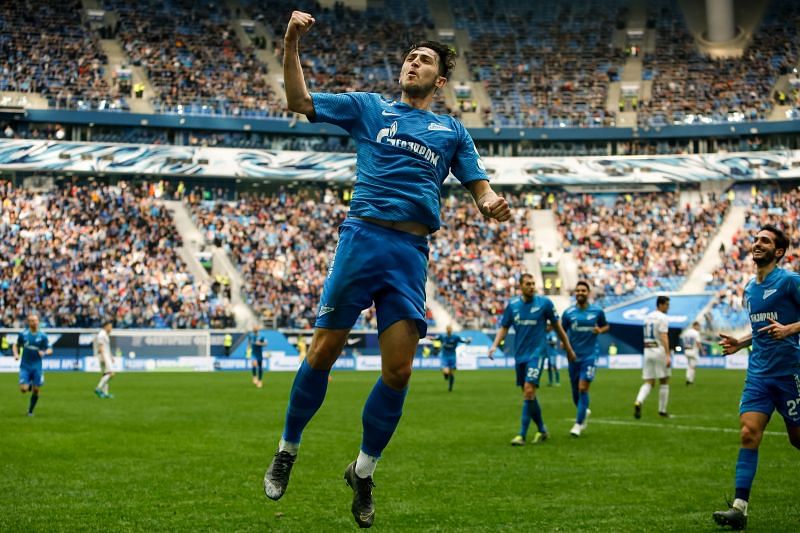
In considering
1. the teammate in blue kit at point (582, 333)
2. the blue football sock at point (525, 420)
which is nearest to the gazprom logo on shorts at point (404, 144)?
the blue football sock at point (525, 420)

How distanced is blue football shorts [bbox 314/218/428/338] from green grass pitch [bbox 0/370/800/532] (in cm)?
333

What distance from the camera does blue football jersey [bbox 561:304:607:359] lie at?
64.0 ft

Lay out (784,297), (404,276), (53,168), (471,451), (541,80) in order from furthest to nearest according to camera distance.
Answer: (541,80) → (53,168) → (471,451) → (784,297) → (404,276)

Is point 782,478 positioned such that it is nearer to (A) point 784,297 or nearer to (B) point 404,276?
(A) point 784,297

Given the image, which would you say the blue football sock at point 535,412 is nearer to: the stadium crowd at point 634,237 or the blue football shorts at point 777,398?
the blue football shorts at point 777,398

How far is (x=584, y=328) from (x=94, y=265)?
130 feet

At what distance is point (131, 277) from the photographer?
5297 centimetres

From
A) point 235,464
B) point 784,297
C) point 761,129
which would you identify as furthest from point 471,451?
point 761,129

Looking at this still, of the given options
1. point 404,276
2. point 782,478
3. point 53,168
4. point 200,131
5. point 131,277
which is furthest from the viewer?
point 200,131

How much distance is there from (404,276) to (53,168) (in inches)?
2254

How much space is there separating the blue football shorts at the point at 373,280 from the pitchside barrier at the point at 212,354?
42.3 meters

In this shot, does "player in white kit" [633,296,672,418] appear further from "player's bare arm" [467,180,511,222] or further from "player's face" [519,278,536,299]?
"player's bare arm" [467,180,511,222]

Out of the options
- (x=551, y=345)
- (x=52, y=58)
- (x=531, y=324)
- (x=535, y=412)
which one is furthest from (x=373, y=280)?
(x=52, y=58)

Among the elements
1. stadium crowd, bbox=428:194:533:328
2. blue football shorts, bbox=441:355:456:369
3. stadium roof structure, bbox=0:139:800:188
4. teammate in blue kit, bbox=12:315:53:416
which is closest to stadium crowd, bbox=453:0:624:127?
stadium roof structure, bbox=0:139:800:188
